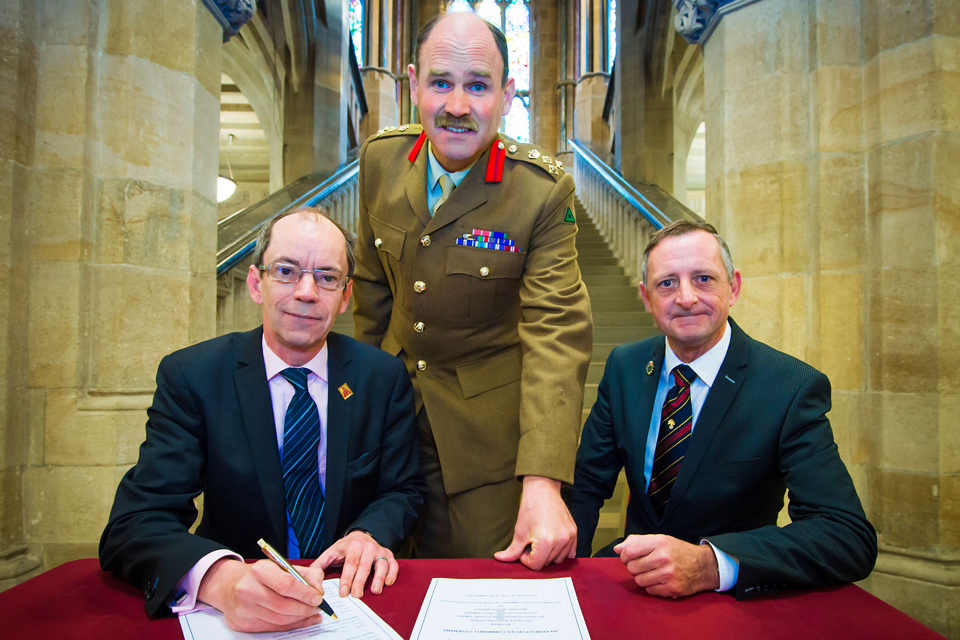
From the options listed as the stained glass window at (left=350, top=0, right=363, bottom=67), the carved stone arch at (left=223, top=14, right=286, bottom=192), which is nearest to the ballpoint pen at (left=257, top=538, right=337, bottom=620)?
the carved stone arch at (left=223, top=14, right=286, bottom=192)

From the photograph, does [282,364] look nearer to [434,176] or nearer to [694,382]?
[434,176]

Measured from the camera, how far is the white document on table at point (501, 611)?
80cm

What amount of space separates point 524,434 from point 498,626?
1.64 ft

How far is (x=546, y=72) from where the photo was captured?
52.5ft

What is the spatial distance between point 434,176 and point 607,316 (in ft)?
11.8

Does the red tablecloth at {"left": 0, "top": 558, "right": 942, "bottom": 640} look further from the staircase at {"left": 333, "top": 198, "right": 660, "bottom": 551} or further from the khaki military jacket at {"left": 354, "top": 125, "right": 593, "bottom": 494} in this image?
the staircase at {"left": 333, "top": 198, "right": 660, "bottom": 551}

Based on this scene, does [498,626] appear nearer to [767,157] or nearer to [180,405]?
[180,405]

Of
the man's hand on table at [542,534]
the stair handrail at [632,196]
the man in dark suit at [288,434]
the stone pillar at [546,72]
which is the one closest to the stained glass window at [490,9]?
the stone pillar at [546,72]

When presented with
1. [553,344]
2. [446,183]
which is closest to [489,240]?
[446,183]

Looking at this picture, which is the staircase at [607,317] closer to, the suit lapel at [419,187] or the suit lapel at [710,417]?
the suit lapel at [710,417]

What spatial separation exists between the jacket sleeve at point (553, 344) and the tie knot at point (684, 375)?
0.24 m

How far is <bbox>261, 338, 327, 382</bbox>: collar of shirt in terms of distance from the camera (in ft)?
4.42

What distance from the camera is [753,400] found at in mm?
1342

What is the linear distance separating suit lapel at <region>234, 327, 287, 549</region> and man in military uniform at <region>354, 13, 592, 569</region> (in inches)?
15.4
